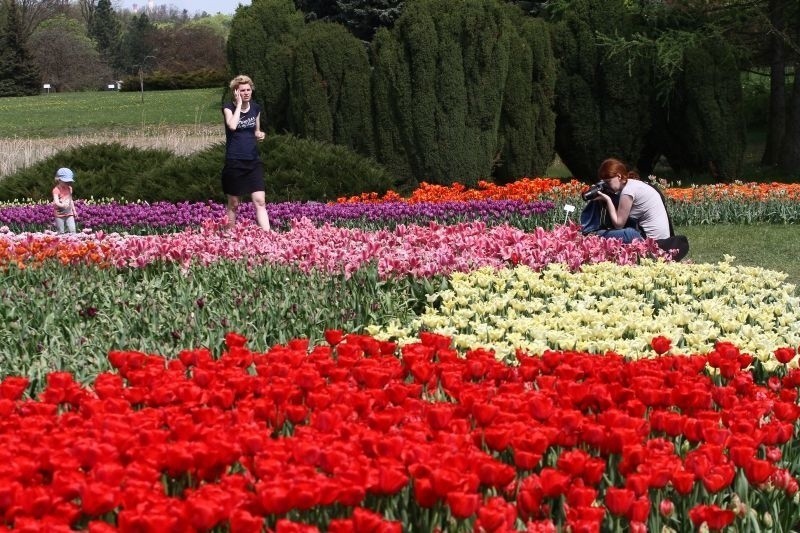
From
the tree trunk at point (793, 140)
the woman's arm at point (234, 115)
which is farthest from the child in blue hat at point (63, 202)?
the tree trunk at point (793, 140)

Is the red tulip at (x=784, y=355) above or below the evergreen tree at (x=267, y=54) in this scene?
below

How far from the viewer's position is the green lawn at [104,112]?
38.7 metres

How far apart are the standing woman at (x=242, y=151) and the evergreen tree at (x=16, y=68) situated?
53.4 meters

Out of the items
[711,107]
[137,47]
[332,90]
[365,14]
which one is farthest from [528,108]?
[137,47]

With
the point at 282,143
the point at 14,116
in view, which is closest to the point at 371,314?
the point at 282,143

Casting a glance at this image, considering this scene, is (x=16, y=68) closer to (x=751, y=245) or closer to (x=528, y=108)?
(x=528, y=108)

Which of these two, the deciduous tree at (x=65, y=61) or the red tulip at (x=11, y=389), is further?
the deciduous tree at (x=65, y=61)

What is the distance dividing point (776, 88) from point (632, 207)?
12.5m

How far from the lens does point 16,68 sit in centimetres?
6166

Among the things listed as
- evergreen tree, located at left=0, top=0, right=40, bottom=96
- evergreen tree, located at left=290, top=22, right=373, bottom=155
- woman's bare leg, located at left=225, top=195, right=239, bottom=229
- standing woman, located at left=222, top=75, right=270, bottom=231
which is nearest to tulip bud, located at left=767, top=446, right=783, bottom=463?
woman's bare leg, located at left=225, top=195, right=239, bottom=229

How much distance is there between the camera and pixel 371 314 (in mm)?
5992

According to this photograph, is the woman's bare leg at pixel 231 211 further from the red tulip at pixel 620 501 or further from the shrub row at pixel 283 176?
the red tulip at pixel 620 501

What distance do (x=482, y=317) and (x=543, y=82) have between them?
1195cm

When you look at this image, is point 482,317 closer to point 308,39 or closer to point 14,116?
point 308,39
